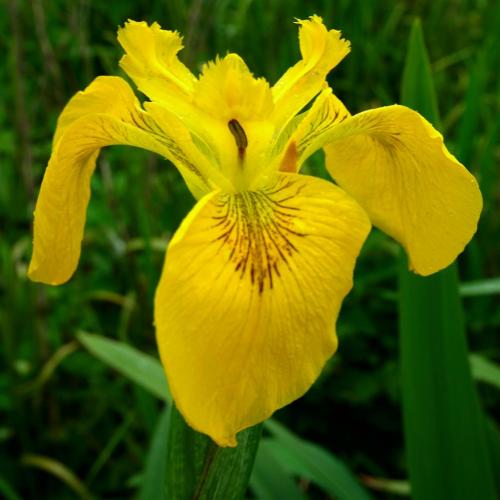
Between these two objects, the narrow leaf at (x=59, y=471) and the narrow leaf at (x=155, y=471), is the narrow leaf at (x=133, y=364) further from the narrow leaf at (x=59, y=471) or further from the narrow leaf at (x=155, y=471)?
the narrow leaf at (x=59, y=471)

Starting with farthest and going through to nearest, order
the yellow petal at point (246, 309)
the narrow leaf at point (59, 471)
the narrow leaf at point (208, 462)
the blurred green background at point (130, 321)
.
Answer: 1. the blurred green background at point (130, 321)
2. the narrow leaf at point (59, 471)
3. the narrow leaf at point (208, 462)
4. the yellow petal at point (246, 309)

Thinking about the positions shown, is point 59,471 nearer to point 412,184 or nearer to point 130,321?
point 130,321

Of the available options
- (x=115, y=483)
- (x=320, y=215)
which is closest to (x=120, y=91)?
(x=320, y=215)

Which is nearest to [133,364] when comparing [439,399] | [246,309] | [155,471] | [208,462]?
[155,471]

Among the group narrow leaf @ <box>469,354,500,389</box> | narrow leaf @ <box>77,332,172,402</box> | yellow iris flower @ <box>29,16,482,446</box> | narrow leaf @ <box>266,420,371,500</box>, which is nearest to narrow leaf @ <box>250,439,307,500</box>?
narrow leaf @ <box>266,420,371,500</box>

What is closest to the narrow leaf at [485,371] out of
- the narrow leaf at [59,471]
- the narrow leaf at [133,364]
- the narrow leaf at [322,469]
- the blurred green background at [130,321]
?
the blurred green background at [130,321]

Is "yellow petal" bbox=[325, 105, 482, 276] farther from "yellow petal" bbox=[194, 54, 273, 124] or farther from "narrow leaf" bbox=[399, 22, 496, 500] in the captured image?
"narrow leaf" bbox=[399, 22, 496, 500]

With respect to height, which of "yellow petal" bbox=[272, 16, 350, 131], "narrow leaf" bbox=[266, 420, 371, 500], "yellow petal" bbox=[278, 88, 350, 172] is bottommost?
"narrow leaf" bbox=[266, 420, 371, 500]

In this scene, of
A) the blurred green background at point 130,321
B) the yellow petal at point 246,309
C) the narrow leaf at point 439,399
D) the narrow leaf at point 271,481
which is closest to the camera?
the yellow petal at point 246,309
